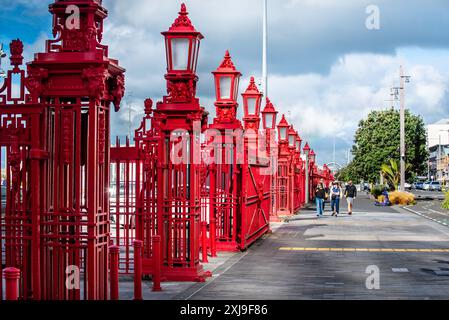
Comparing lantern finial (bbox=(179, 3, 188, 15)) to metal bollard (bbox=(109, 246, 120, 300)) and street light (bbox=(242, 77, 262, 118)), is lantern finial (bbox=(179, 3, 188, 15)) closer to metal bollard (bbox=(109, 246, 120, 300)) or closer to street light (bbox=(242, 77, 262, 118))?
metal bollard (bbox=(109, 246, 120, 300))

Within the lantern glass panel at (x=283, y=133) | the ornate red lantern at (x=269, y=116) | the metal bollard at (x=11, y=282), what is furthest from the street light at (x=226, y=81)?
the lantern glass panel at (x=283, y=133)

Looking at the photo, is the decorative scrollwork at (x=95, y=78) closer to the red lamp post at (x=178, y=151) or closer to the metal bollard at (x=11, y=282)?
the metal bollard at (x=11, y=282)

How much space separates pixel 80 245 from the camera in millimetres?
9672

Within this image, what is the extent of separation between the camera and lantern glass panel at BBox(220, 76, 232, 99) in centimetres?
1983

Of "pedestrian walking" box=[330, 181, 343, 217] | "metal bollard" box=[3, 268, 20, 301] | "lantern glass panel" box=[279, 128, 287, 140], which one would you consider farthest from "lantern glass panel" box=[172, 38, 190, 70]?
"pedestrian walking" box=[330, 181, 343, 217]

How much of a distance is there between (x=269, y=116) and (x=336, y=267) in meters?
12.2

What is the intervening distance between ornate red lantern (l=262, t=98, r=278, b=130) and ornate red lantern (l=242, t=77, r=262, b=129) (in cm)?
481

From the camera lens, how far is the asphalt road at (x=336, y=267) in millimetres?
13305

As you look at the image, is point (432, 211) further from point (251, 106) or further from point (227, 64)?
point (227, 64)

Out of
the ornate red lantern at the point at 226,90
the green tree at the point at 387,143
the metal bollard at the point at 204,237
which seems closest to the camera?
the metal bollard at the point at 204,237

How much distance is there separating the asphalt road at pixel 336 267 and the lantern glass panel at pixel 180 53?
144 inches

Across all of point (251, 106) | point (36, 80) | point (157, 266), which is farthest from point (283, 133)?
point (36, 80)
